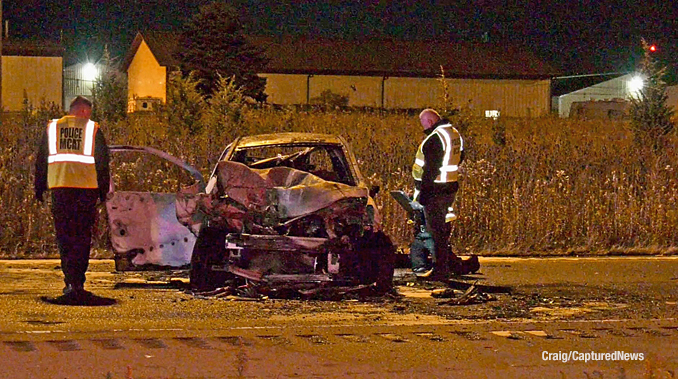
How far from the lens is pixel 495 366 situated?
23.6ft

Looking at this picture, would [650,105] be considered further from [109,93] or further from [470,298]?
[470,298]

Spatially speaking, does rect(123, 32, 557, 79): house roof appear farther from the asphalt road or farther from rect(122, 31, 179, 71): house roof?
the asphalt road

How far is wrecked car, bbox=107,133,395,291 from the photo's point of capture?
32.3ft

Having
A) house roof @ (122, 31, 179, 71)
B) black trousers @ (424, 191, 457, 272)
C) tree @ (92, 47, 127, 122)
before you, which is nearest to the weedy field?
black trousers @ (424, 191, 457, 272)

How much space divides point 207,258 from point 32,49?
53199 millimetres

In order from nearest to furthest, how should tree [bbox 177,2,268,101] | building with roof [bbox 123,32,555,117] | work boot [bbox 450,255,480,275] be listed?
work boot [bbox 450,255,480,275] < tree [bbox 177,2,268,101] < building with roof [bbox 123,32,555,117]

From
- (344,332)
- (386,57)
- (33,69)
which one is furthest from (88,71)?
(344,332)

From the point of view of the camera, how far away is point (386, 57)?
68.2m

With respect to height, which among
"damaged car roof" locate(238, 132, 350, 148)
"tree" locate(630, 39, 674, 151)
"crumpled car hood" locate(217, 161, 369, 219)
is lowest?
"crumpled car hood" locate(217, 161, 369, 219)

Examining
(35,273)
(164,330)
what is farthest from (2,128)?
(164,330)

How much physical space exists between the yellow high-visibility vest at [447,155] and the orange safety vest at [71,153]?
3496 millimetres

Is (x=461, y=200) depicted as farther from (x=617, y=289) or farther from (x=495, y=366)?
(x=495, y=366)

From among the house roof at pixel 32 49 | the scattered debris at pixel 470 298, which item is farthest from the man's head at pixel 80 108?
the house roof at pixel 32 49

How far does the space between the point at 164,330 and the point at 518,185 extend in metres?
8.53
